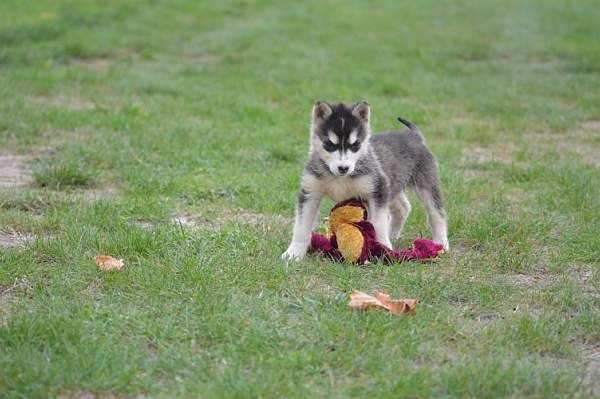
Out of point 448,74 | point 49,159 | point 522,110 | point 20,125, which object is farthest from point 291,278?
point 448,74

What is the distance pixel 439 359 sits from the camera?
4762 mm

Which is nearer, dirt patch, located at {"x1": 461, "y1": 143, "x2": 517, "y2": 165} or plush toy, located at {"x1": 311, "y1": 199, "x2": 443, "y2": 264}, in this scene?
plush toy, located at {"x1": 311, "y1": 199, "x2": 443, "y2": 264}

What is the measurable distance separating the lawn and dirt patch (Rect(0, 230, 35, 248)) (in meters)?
0.03

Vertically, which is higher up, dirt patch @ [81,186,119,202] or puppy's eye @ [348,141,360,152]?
puppy's eye @ [348,141,360,152]

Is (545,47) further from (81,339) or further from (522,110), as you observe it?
(81,339)

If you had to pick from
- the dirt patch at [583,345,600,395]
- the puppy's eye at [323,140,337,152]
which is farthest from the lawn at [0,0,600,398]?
the puppy's eye at [323,140,337,152]

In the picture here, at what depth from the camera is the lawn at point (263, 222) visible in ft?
15.1

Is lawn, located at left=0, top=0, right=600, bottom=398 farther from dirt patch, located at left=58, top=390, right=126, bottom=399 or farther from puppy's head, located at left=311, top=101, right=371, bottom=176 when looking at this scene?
puppy's head, located at left=311, top=101, right=371, bottom=176

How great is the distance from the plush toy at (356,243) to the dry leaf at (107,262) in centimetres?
151

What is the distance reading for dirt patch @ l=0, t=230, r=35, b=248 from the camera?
259 inches

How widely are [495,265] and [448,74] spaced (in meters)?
8.71

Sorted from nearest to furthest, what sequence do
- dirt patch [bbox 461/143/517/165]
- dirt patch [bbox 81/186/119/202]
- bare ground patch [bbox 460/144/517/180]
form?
dirt patch [bbox 81/186/119/202]
bare ground patch [bbox 460/144/517/180]
dirt patch [bbox 461/143/517/165]

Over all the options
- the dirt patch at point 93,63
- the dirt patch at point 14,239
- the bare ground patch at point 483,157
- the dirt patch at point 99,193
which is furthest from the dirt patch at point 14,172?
the dirt patch at point 93,63

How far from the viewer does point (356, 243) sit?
20.9 feet
